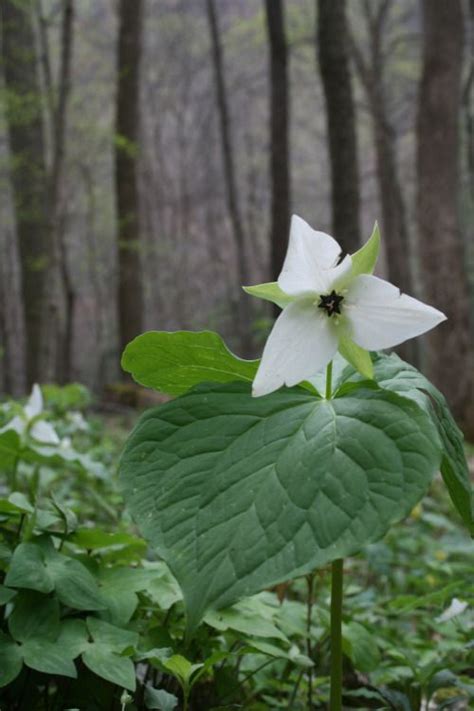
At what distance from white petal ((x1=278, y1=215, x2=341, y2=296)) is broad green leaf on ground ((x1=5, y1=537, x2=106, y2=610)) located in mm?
565

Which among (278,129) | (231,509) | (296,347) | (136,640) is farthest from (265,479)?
(278,129)

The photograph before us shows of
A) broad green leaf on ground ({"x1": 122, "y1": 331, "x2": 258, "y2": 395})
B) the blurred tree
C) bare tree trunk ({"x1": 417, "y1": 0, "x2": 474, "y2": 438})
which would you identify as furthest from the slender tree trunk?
broad green leaf on ground ({"x1": 122, "y1": 331, "x2": 258, "y2": 395})

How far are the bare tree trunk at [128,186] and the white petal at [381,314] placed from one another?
35.1ft

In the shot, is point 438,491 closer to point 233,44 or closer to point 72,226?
point 233,44

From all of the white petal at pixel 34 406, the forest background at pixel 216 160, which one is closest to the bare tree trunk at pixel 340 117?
the forest background at pixel 216 160

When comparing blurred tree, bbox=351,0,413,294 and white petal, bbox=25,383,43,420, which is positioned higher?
blurred tree, bbox=351,0,413,294

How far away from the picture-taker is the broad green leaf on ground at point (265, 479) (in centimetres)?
82

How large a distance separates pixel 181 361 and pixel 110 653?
450 millimetres

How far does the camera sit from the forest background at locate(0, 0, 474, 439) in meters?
9.31

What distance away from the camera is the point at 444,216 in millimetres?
9328

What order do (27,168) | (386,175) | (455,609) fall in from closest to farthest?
(455,609)
(27,168)
(386,175)

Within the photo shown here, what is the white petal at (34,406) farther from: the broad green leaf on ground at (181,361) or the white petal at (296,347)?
the white petal at (296,347)

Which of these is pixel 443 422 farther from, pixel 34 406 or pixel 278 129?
pixel 278 129

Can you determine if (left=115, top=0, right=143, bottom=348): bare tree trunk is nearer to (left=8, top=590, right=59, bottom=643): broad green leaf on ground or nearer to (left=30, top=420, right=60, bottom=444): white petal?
(left=30, top=420, right=60, bottom=444): white petal
